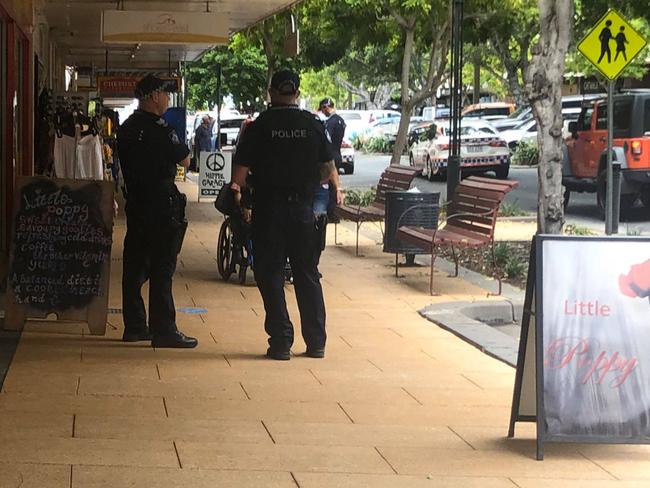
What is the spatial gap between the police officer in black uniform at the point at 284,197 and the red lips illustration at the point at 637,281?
109 inches

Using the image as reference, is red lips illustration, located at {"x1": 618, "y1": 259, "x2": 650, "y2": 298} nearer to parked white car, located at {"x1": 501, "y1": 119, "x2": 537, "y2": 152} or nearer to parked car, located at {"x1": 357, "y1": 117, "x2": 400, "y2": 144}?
parked white car, located at {"x1": 501, "y1": 119, "x2": 537, "y2": 152}

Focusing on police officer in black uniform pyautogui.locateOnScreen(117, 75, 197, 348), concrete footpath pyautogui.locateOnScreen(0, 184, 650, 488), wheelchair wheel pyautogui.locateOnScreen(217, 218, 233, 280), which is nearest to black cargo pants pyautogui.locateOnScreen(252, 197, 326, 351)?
concrete footpath pyautogui.locateOnScreen(0, 184, 650, 488)

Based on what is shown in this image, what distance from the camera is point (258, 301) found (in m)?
11.2

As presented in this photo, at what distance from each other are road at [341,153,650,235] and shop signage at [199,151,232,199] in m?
5.17

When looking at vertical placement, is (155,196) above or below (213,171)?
above

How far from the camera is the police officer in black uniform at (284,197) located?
26.9 feet

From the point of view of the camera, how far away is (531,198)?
27516 millimetres

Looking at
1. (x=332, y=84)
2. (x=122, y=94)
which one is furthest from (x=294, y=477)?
(x=332, y=84)

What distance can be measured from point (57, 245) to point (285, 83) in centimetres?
204

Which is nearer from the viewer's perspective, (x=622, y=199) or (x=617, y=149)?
(x=617, y=149)

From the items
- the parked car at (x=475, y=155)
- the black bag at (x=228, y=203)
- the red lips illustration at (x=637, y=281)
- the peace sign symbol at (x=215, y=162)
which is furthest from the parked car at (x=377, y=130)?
the red lips illustration at (x=637, y=281)

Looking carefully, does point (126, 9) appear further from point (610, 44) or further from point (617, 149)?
point (617, 149)

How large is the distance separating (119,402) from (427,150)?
27.8 metres

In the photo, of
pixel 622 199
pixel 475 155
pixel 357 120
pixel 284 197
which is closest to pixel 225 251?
pixel 284 197
